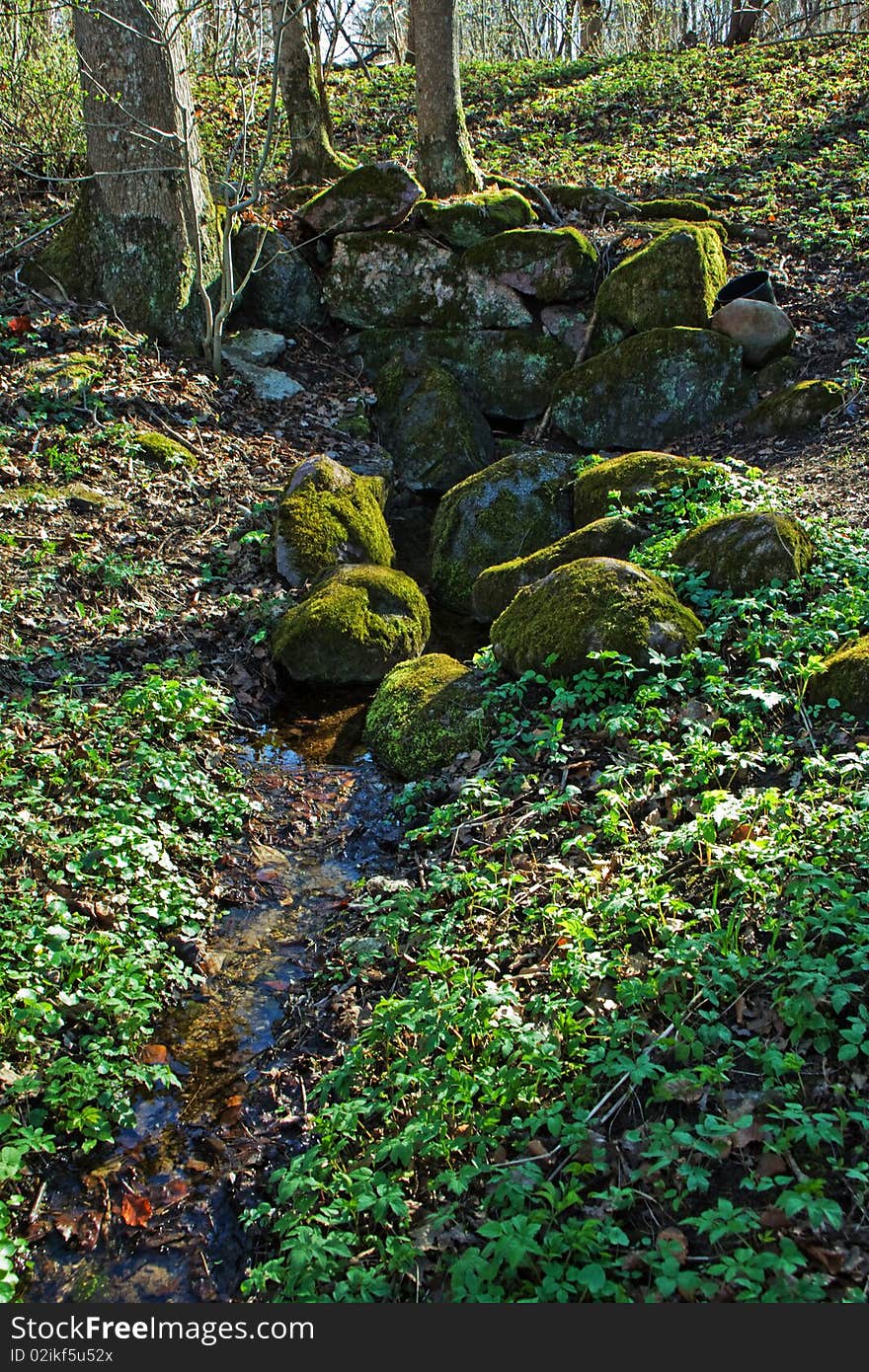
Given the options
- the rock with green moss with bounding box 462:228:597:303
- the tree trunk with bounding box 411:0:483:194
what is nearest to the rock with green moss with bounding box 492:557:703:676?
the rock with green moss with bounding box 462:228:597:303

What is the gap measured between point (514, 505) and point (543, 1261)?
257 inches

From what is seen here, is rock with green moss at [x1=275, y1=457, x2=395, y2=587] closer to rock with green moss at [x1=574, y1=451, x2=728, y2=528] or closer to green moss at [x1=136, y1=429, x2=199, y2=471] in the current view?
green moss at [x1=136, y1=429, x2=199, y2=471]

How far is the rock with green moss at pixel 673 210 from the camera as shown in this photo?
11828 millimetres

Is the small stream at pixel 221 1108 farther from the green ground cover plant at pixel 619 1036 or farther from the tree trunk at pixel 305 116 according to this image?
the tree trunk at pixel 305 116

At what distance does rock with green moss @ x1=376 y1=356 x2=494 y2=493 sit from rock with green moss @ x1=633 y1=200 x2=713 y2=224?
386cm

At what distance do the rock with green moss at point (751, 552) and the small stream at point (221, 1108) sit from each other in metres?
2.57

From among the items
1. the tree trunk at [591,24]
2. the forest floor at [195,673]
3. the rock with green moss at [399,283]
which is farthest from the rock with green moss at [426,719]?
the tree trunk at [591,24]

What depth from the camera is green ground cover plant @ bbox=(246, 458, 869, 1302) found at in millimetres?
2643

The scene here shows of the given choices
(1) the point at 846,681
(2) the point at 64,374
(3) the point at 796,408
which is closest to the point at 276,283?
(2) the point at 64,374

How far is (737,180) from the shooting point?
523 inches

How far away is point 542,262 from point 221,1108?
33.6 ft

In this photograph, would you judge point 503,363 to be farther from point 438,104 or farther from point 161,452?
point 161,452

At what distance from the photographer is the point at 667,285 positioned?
33.8 ft

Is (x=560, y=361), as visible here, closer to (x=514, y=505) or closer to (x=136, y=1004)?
(x=514, y=505)
